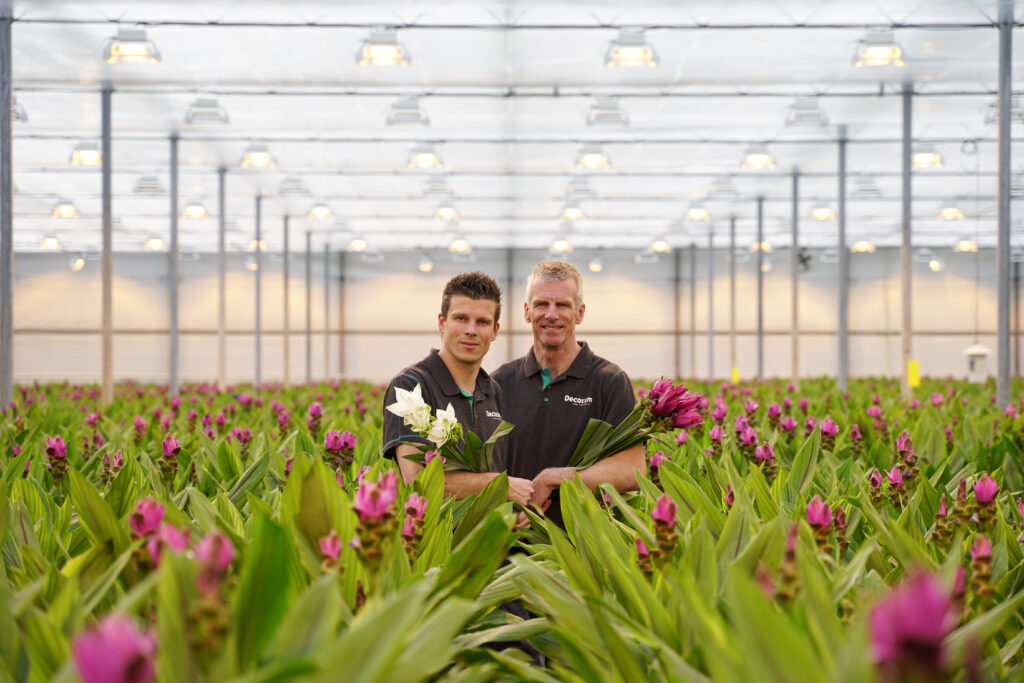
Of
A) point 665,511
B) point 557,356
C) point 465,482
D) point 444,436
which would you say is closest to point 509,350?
point 557,356

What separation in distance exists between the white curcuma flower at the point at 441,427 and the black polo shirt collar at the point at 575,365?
90 centimetres

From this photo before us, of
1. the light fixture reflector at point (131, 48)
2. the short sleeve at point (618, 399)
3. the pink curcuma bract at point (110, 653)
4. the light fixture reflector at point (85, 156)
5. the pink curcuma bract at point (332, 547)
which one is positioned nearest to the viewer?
the pink curcuma bract at point (110, 653)

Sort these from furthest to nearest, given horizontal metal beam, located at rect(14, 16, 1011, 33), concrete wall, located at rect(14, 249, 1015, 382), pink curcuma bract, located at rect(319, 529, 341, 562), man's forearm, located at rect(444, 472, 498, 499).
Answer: concrete wall, located at rect(14, 249, 1015, 382) < horizontal metal beam, located at rect(14, 16, 1011, 33) < man's forearm, located at rect(444, 472, 498, 499) < pink curcuma bract, located at rect(319, 529, 341, 562)

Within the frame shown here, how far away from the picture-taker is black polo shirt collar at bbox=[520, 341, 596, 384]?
3.26 m

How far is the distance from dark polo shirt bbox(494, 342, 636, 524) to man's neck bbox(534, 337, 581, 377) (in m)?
0.03

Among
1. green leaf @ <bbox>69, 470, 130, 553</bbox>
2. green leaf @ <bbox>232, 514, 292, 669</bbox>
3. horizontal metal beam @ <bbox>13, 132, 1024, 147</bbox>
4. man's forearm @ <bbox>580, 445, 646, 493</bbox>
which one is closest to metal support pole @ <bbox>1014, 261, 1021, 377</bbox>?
horizontal metal beam @ <bbox>13, 132, 1024, 147</bbox>

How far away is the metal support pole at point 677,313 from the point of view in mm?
31375

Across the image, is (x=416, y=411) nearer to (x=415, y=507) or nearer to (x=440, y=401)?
(x=440, y=401)

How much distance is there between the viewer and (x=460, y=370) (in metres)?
2.93

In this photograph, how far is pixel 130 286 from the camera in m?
31.5

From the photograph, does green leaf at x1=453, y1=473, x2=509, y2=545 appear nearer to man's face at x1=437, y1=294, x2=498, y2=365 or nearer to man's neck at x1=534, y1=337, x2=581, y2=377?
man's face at x1=437, y1=294, x2=498, y2=365

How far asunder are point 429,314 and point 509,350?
3.18 meters

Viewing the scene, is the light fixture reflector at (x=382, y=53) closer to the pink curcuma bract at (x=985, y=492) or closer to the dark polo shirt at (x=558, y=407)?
the dark polo shirt at (x=558, y=407)

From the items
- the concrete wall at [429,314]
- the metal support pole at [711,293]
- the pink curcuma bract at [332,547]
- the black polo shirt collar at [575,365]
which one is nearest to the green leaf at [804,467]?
the black polo shirt collar at [575,365]
